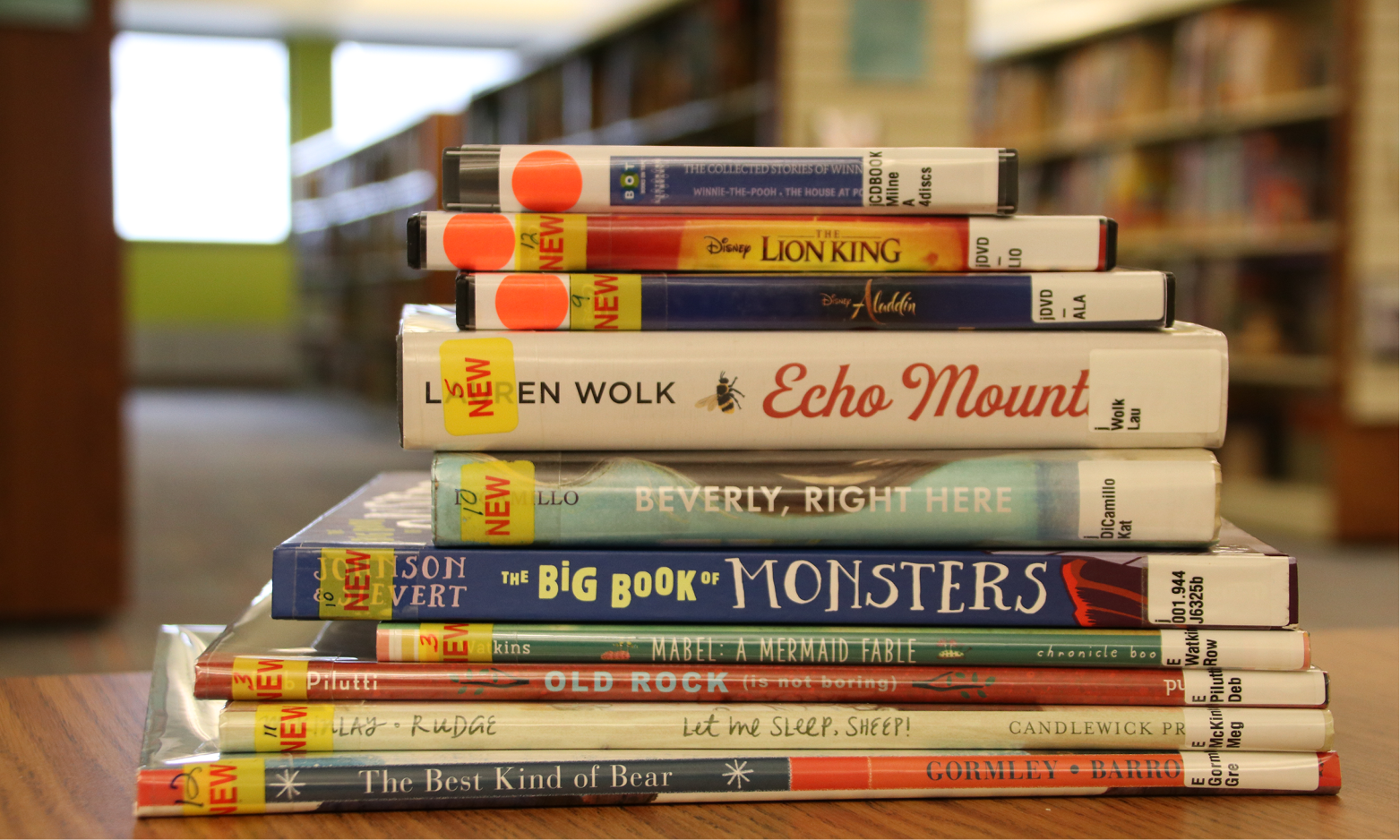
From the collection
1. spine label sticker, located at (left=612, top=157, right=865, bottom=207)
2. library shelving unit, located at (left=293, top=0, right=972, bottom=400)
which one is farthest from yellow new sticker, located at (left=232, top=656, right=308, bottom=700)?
library shelving unit, located at (left=293, top=0, right=972, bottom=400)

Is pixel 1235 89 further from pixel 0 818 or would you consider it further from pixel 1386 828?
pixel 0 818

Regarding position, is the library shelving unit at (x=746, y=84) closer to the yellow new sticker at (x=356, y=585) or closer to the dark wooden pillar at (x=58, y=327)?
the dark wooden pillar at (x=58, y=327)

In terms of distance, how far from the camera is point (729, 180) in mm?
473

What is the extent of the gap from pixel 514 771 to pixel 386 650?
0.06 metres

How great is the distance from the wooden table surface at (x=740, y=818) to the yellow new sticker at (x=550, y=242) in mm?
201

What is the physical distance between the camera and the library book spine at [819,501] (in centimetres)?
45

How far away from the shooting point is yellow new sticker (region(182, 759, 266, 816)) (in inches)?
16.8

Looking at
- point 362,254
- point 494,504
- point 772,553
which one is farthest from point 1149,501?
point 362,254

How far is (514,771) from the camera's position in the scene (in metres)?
0.44

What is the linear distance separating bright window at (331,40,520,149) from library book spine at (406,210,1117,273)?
9.76m

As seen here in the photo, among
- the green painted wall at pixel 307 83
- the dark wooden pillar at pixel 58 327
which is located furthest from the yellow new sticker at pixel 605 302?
the green painted wall at pixel 307 83

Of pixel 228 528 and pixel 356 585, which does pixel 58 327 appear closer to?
pixel 228 528

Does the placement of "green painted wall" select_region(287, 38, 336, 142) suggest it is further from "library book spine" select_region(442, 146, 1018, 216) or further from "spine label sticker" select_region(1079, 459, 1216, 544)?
"spine label sticker" select_region(1079, 459, 1216, 544)

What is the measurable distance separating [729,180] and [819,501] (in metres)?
0.13
